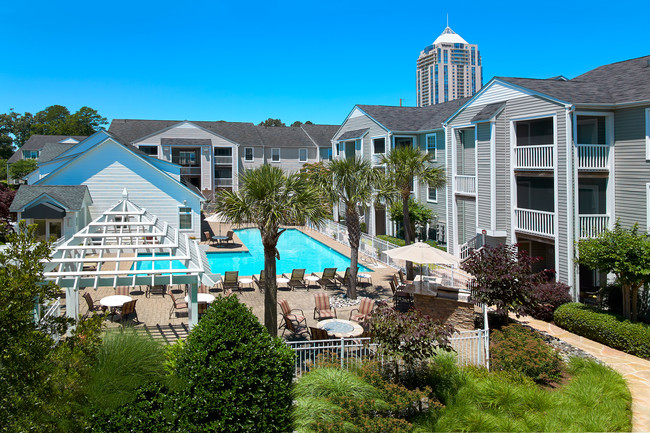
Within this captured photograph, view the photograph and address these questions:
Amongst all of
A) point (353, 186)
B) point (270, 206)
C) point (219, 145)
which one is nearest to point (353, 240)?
point (353, 186)

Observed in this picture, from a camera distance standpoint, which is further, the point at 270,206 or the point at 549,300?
the point at 549,300

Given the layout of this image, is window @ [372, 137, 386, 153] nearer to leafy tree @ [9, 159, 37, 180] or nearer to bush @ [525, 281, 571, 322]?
bush @ [525, 281, 571, 322]

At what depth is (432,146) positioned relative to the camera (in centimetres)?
3178

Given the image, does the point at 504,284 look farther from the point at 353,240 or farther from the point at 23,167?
the point at 23,167

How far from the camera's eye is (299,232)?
40250 millimetres

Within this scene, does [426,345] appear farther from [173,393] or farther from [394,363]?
[173,393]

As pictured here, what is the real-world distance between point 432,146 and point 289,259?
11.8 meters

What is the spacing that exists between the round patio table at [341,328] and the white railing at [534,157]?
10751 millimetres

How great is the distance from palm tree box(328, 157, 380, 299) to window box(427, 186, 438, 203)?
473 inches

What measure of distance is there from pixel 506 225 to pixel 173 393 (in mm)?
18248

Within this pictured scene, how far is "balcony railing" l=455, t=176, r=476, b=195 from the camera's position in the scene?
24578mm

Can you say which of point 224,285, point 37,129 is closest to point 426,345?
point 224,285

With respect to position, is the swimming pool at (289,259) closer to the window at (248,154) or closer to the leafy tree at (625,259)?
the leafy tree at (625,259)

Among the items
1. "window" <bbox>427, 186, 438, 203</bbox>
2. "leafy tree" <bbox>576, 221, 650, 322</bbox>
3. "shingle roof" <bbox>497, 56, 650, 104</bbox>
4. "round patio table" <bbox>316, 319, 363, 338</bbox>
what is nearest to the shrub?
"round patio table" <bbox>316, 319, 363, 338</bbox>
